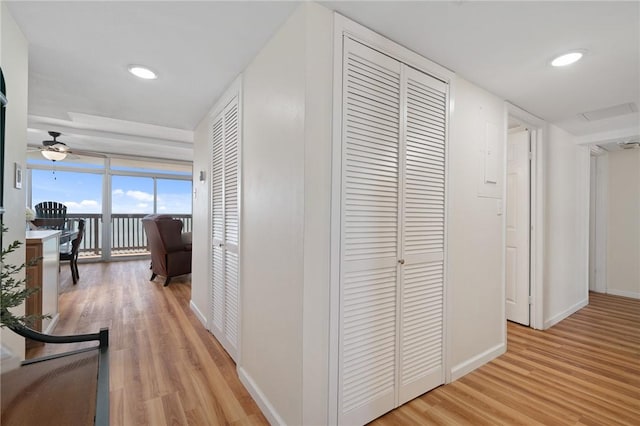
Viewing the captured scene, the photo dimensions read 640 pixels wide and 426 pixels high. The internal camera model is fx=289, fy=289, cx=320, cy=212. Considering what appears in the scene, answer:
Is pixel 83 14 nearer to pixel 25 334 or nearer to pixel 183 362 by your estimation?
pixel 25 334

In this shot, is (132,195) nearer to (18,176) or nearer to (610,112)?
(18,176)

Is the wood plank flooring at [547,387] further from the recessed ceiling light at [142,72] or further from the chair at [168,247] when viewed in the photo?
the chair at [168,247]

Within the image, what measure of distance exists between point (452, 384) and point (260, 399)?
134 cm

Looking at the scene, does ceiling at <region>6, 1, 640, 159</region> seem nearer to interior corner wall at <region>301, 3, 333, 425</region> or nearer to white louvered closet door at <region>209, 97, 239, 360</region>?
interior corner wall at <region>301, 3, 333, 425</region>

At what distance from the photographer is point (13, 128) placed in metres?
1.66

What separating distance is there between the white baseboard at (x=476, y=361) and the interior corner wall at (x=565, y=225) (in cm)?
105

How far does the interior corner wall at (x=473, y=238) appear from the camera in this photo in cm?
210

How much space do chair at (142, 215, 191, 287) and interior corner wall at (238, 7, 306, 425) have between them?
9.69ft

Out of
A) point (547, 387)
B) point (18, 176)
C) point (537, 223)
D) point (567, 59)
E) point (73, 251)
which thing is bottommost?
point (547, 387)

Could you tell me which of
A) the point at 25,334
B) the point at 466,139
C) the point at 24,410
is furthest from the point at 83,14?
the point at 466,139

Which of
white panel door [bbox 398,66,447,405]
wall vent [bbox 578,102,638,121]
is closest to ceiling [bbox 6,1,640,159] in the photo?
wall vent [bbox 578,102,638,121]

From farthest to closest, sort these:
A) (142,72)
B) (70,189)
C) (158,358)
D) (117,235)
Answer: (117,235) → (70,189) → (158,358) → (142,72)

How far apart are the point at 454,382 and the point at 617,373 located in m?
1.33

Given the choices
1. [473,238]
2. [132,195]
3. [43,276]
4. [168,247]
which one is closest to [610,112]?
[473,238]
